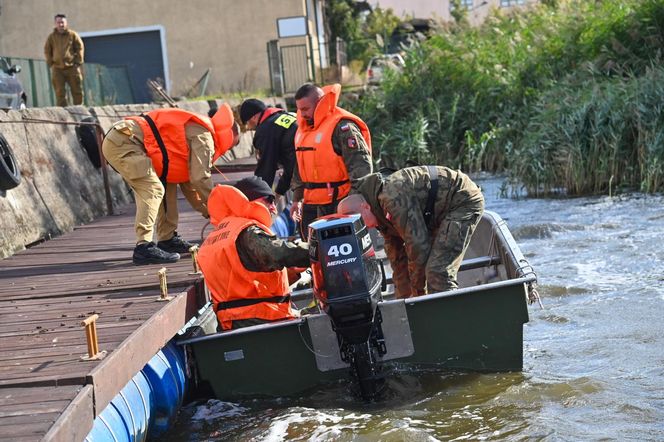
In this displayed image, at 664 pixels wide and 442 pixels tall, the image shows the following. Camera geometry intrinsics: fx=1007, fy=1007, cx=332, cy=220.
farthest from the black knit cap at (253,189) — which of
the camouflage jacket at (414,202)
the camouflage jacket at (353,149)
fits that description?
the camouflage jacket at (353,149)

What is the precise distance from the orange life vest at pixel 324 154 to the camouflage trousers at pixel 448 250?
1.27 metres

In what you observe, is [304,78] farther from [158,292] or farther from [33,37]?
[158,292]

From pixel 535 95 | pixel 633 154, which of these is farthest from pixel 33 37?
pixel 633 154

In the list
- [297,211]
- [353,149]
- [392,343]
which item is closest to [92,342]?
[392,343]

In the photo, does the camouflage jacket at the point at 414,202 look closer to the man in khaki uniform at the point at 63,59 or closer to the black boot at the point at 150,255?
the black boot at the point at 150,255

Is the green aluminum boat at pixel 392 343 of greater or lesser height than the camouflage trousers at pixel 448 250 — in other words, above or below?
below

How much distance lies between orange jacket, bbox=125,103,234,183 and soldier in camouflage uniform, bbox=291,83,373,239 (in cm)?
64

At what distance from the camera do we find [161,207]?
8.16 m

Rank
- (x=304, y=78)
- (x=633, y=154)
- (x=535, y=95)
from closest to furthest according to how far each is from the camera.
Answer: (x=633, y=154)
(x=535, y=95)
(x=304, y=78)

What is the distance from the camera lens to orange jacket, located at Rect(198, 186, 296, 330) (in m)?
6.10

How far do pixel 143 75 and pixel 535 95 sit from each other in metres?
13.8

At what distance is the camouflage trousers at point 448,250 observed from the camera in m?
6.50

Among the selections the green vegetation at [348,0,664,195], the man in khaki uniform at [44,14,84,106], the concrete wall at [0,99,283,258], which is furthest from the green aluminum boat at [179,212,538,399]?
the man in khaki uniform at [44,14,84,106]

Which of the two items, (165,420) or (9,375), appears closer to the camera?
(9,375)
